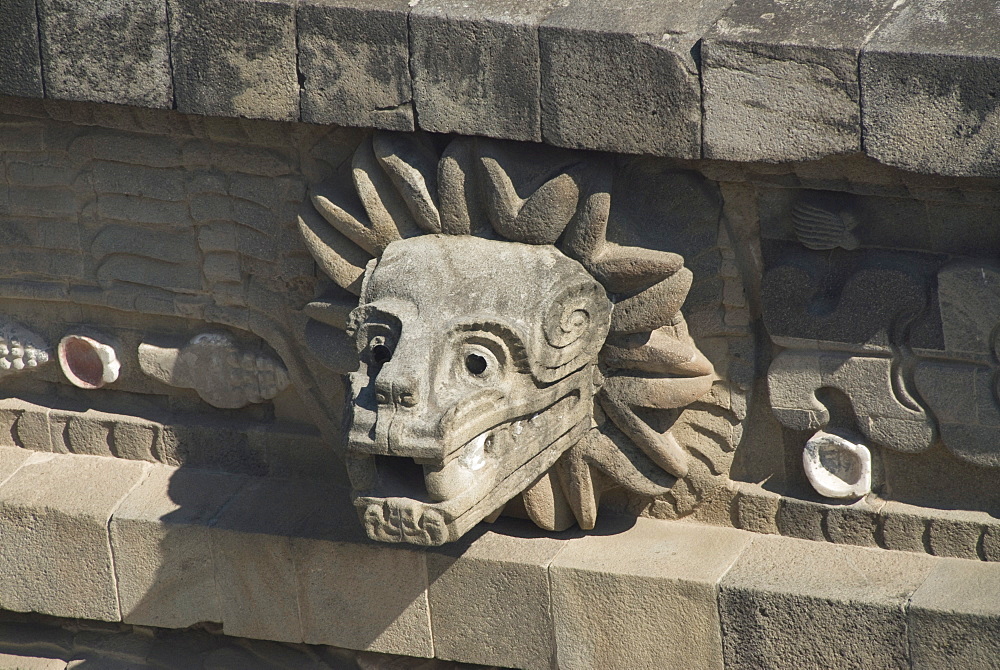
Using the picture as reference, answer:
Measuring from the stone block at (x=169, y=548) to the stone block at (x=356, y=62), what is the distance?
168 cm

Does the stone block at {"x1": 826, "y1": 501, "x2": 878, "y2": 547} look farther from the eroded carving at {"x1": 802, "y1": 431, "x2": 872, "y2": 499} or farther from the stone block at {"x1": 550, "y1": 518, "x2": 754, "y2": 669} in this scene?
the stone block at {"x1": 550, "y1": 518, "x2": 754, "y2": 669}

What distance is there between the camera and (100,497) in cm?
554

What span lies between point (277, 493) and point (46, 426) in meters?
1.08

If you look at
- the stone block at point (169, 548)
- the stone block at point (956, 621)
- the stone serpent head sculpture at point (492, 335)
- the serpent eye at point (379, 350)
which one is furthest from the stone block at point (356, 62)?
the stone block at point (956, 621)

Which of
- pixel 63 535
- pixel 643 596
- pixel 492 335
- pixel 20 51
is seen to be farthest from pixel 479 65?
pixel 63 535

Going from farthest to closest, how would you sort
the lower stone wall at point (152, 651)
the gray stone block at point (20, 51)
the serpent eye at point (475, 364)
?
the lower stone wall at point (152, 651) < the gray stone block at point (20, 51) < the serpent eye at point (475, 364)

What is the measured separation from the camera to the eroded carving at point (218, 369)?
5.34 metres

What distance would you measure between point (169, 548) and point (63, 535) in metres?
0.47

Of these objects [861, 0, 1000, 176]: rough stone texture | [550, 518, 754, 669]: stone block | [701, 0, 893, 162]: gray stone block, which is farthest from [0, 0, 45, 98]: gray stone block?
[861, 0, 1000, 176]: rough stone texture

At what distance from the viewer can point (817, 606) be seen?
4.55 meters

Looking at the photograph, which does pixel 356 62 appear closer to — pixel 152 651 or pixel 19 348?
pixel 19 348

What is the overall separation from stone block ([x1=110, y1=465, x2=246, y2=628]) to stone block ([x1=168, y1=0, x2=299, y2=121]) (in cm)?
157

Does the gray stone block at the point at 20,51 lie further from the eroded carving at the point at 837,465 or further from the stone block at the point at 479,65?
the eroded carving at the point at 837,465

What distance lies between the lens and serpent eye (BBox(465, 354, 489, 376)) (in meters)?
4.26
